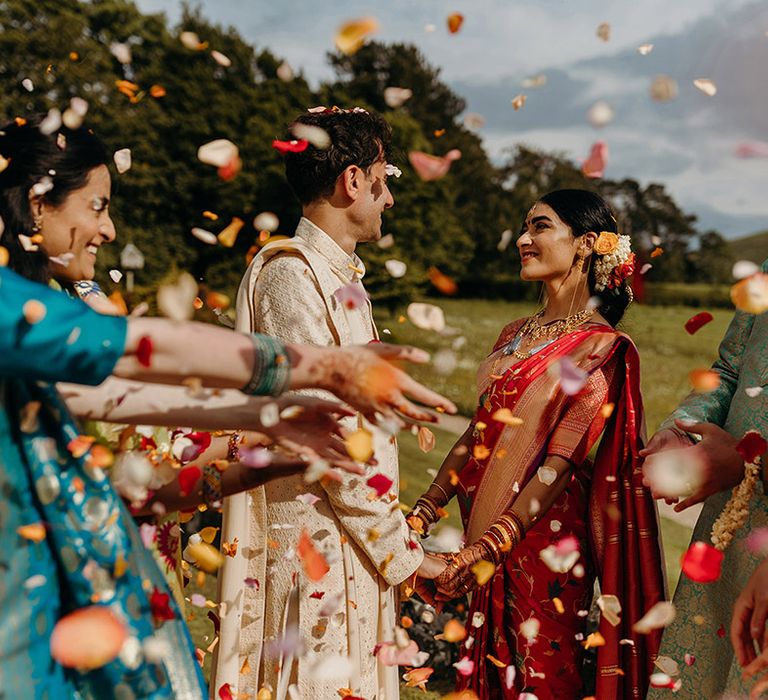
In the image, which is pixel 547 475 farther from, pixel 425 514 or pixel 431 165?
pixel 431 165

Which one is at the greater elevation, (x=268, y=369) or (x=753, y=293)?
(x=753, y=293)

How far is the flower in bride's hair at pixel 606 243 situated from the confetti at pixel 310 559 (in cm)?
180

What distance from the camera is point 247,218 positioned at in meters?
34.6

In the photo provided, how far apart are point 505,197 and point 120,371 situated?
44245 millimetres

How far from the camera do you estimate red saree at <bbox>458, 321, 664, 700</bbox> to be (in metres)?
3.34

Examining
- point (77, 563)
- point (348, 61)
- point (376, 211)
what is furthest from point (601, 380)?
point (348, 61)

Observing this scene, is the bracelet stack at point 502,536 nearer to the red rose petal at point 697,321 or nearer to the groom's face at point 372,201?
the red rose petal at point 697,321

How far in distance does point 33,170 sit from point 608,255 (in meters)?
Answer: 2.43

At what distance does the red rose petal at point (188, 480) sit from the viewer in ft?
6.64

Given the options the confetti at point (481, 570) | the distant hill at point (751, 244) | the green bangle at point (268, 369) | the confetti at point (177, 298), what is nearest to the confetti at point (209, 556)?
the confetti at point (481, 570)

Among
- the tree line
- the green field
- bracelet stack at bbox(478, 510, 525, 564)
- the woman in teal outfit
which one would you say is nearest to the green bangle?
the woman in teal outfit

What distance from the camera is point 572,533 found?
11.4ft

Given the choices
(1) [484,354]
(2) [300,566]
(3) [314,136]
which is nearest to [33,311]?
(2) [300,566]

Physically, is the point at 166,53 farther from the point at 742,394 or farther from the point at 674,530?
the point at 742,394
